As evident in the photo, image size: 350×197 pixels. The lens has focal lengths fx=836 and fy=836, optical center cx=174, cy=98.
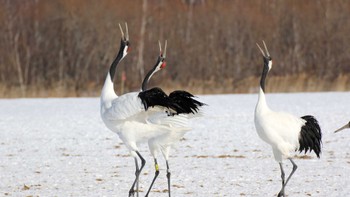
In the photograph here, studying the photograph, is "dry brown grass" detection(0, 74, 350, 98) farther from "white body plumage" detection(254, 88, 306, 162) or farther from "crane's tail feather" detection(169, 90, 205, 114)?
"crane's tail feather" detection(169, 90, 205, 114)

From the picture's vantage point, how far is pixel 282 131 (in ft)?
27.0

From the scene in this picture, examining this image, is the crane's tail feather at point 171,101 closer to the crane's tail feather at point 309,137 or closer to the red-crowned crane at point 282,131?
the red-crowned crane at point 282,131

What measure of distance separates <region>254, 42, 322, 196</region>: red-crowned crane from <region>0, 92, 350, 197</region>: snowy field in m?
0.41

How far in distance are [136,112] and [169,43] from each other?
72.2 ft

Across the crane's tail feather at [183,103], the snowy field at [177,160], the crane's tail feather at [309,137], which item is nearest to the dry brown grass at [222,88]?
the snowy field at [177,160]

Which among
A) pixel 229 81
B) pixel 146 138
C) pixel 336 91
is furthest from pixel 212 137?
pixel 229 81

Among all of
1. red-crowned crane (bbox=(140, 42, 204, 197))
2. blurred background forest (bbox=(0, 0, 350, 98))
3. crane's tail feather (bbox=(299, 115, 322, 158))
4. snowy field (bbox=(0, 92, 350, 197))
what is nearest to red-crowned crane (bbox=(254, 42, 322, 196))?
crane's tail feather (bbox=(299, 115, 322, 158))

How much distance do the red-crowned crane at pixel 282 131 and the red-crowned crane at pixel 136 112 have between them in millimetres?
733

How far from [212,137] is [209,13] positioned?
18442 millimetres

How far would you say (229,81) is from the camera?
1075 inches

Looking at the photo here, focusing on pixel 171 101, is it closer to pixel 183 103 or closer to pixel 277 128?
pixel 183 103

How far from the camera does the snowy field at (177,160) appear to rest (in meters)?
Result: 8.56

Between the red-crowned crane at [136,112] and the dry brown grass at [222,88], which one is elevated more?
the red-crowned crane at [136,112]

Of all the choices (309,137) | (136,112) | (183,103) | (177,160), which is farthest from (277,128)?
(177,160)
